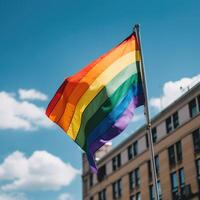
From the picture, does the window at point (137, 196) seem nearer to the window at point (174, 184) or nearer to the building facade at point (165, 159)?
the building facade at point (165, 159)

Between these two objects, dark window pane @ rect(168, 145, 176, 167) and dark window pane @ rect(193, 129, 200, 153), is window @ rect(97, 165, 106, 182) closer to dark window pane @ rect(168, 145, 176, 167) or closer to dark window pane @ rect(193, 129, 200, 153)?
dark window pane @ rect(168, 145, 176, 167)

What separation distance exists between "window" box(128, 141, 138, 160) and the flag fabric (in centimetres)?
4571

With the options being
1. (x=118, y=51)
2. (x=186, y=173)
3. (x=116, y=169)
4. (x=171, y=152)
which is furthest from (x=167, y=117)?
(x=118, y=51)

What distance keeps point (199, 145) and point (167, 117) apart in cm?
673

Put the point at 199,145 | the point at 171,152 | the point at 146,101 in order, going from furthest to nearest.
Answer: the point at 171,152 → the point at 199,145 → the point at 146,101

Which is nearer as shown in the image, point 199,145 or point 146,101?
point 146,101

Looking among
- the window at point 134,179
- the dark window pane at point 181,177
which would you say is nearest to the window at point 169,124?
the dark window pane at point 181,177

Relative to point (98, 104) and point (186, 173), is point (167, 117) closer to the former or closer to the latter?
point (186, 173)

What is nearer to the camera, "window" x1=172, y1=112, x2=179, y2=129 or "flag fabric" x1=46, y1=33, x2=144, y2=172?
"flag fabric" x1=46, y1=33, x2=144, y2=172

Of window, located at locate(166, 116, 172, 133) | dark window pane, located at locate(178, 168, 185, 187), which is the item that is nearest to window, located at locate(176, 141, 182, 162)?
dark window pane, located at locate(178, 168, 185, 187)

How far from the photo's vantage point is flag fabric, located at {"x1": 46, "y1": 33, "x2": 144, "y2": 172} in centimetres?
1480

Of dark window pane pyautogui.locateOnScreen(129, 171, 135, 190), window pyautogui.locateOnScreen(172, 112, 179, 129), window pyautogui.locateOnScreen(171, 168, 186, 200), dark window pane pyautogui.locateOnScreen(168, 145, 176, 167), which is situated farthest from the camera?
dark window pane pyautogui.locateOnScreen(129, 171, 135, 190)

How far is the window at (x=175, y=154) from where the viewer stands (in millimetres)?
50938

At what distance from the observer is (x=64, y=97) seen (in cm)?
1523
